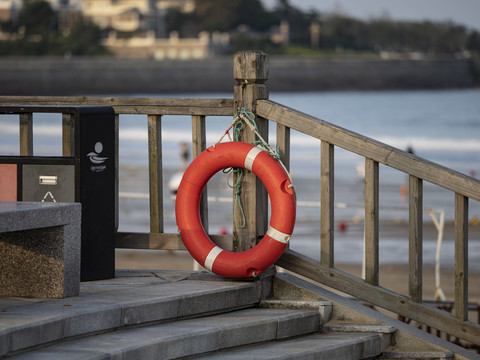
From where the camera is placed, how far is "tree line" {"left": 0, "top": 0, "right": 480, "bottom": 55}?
4375 inches

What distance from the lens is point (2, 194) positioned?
156 inches

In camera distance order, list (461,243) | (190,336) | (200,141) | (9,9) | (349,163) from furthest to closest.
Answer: (9,9)
(349,163)
(200,141)
(461,243)
(190,336)

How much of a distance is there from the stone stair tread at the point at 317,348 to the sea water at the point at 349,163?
5.70 feet

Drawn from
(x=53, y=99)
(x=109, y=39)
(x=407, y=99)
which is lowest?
(x=53, y=99)

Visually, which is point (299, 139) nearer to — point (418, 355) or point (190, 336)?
point (418, 355)

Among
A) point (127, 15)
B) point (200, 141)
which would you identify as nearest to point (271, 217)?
point (200, 141)

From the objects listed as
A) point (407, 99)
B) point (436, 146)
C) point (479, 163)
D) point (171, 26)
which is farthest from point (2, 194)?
point (171, 26)

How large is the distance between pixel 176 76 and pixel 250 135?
77885 millimetres

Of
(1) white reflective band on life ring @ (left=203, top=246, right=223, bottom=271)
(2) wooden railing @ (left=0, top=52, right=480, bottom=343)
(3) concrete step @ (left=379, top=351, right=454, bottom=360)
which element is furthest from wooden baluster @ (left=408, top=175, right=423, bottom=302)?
(1) white reflective band on life ring @ (left=203, top=246, right=223, bottom=271)

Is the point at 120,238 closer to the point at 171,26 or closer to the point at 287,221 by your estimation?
the point at 287,221

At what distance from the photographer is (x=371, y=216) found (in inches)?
148

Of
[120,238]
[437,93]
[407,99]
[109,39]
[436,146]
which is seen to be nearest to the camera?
[120,238]

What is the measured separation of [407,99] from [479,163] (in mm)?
49636

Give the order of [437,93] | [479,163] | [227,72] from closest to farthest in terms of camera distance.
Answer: [479,163] < [227,72] < [437,93]
